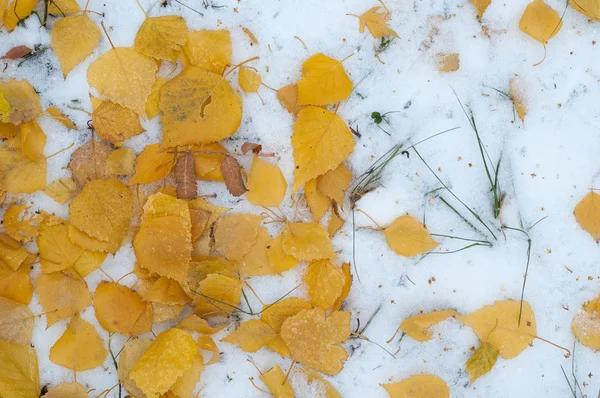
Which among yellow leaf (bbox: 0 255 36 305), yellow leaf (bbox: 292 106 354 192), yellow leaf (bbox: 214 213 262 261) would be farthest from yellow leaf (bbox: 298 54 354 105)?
yellow leaf (bbox: 0 255 36 305)

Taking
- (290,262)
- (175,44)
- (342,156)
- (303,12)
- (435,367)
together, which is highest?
(303,12)

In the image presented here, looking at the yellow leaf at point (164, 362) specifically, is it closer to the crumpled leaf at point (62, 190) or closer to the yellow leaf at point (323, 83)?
the crumpled leaf at point (62, 190)

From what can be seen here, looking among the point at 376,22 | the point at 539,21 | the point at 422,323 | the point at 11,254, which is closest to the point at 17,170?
the point at 11,254

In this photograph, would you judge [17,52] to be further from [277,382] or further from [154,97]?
[277,382]

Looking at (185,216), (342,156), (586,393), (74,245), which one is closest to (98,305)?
(74,245)

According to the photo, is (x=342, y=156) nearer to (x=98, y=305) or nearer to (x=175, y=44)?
(x=175, y=44)

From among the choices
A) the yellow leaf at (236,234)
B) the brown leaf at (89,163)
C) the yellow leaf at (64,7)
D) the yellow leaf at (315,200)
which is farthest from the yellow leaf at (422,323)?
the yellow leaf at (64,7)
